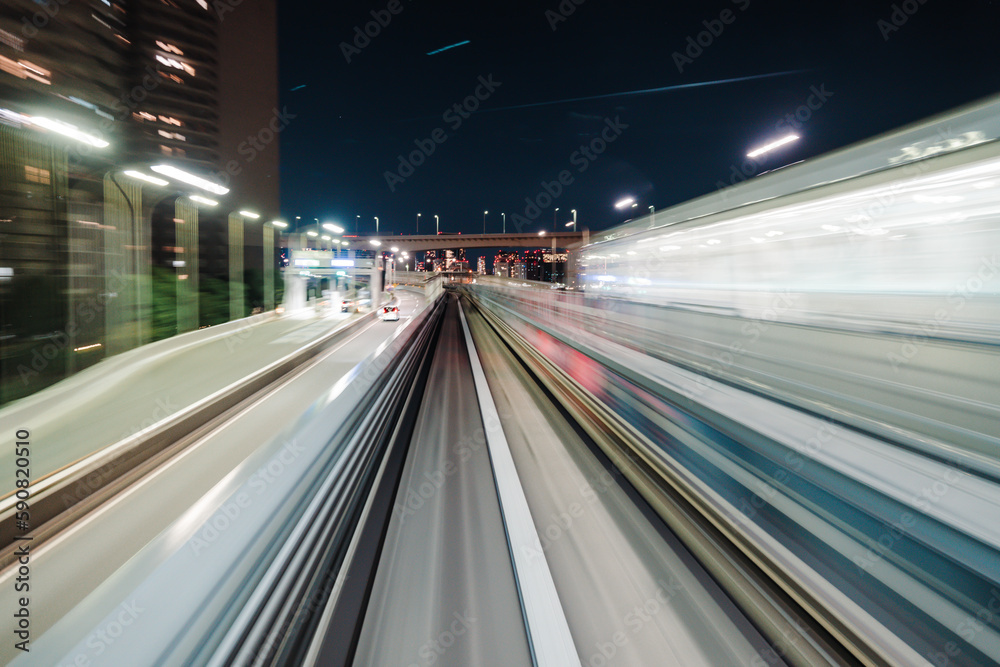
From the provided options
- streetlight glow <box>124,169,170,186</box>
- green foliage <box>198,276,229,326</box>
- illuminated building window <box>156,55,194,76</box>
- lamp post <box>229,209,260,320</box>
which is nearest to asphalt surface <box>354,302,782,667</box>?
streetlight glow <box>124,169,170,186</box>

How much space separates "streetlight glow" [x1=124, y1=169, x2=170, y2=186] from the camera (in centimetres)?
1000

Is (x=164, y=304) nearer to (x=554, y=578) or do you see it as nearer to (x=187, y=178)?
(x=187, y=178)

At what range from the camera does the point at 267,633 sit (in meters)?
1.67

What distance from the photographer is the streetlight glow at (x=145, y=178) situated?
1000cm

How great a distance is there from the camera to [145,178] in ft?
34.1

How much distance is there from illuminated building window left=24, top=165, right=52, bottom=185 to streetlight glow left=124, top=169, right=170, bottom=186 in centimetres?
177

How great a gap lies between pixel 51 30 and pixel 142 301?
915cm

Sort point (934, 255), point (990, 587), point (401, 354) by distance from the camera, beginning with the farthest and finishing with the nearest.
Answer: point (401, 354) < point (934, 255) < point (990, 587)

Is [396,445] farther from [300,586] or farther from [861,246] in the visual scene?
[861,246]

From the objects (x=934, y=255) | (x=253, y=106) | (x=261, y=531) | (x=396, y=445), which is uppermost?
(x=253, y=106)

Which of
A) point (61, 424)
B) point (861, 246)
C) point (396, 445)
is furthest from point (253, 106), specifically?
point (861, 246)

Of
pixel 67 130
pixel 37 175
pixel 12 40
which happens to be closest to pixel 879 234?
pixel 67 130

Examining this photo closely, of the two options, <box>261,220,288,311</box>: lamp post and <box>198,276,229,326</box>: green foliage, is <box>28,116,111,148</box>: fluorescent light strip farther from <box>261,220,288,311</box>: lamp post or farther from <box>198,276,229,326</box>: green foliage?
<box>261,220,288,311</box>: lamp post

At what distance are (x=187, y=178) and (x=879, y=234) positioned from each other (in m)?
14.7
